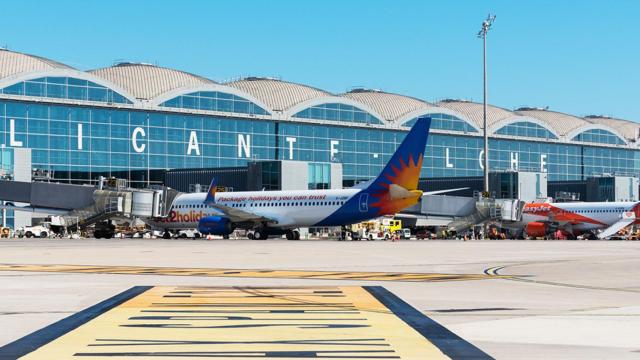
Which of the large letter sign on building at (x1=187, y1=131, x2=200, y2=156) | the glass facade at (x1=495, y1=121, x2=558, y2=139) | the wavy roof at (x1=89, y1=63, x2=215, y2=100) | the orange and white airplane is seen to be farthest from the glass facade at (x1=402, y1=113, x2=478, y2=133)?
the orange and white airplane

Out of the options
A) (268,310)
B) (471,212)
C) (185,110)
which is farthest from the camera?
(185,110)

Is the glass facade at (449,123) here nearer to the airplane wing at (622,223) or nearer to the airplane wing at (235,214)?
the airplane wing at (622,223)

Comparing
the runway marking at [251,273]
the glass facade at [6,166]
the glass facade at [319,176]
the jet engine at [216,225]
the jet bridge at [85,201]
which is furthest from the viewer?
the glass facade at [319,176]

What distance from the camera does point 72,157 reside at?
118312 millimetres

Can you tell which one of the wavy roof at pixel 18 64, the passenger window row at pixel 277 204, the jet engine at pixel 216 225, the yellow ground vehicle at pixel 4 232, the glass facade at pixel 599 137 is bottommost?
the yellow ground vehicle at pixel 4 232

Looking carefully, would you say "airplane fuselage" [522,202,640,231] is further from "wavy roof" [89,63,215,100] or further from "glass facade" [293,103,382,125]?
"wavy roof" [89,63,215,100]

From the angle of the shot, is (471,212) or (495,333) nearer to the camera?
(495,333)

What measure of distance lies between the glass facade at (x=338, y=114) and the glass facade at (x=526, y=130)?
2633 centimetres

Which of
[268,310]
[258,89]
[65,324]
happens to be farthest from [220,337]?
[258,89]

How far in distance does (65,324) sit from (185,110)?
11290 cm

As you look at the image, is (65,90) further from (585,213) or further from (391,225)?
(585,213)

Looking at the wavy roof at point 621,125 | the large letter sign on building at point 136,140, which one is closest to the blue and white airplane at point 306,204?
the large letter sign on building at point 136,140

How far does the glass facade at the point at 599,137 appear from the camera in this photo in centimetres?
17619

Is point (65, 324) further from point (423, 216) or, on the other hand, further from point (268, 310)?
point (423, 216)
